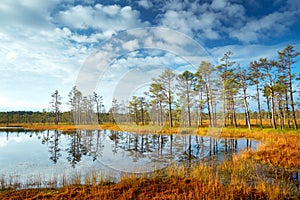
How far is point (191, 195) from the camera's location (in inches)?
208

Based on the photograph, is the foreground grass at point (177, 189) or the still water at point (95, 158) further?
the still water at point (95, 158)

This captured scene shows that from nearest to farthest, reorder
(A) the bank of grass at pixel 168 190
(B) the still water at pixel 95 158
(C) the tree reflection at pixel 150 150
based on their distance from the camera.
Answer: (A) the bank of grass at pixel 168 190 < (B) the still water at pixel 95 158 < (C) the tree reflection at pixel 150 150

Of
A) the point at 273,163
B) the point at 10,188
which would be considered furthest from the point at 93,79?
the point at 273,163

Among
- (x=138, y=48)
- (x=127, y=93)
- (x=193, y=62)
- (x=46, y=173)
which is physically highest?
(x=138, y=48)

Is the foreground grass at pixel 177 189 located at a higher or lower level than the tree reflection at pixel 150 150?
higher

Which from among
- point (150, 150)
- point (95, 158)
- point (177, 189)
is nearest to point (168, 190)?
point (177, 189)

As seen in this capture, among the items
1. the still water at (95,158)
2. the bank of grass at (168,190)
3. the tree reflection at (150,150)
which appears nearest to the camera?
the bank of grass at (168,190)

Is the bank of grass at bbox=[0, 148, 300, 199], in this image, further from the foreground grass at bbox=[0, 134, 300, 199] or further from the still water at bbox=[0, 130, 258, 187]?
the still water at bbox=[0, 130, 258, 187]

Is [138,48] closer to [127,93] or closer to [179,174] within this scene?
[127,93]

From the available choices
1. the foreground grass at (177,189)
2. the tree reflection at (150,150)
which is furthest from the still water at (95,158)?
the foreground grass at (177,189)

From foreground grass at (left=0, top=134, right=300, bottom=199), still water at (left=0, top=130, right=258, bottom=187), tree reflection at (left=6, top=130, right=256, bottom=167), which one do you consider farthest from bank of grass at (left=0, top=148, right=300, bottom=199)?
tree reflection at (left=6, top=130, right=256, bottom=167)

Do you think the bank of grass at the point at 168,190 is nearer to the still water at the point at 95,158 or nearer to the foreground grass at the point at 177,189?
the foreground grass at the point at 177,189

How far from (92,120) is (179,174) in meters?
65.6

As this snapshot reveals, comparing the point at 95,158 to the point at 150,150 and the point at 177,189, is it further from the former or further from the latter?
the point at 177,189
